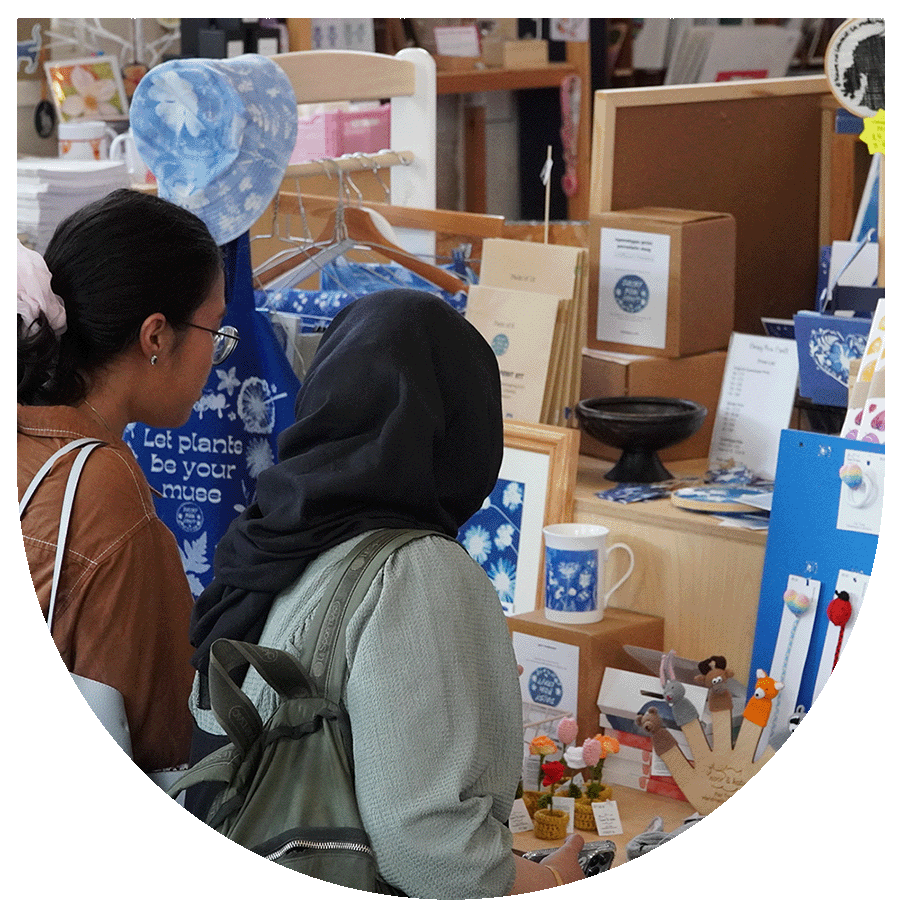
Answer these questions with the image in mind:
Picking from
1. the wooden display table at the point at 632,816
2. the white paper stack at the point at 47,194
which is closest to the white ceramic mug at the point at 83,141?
the white paper stack at the point at 47,194

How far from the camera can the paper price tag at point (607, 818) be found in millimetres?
1828

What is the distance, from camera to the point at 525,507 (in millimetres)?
2227

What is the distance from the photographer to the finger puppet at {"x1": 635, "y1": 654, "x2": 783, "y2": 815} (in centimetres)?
186

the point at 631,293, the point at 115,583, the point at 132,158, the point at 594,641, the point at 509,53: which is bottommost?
the point at 594,641

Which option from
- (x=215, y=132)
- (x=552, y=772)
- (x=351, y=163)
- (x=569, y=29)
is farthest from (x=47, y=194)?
(x=569, y=29)

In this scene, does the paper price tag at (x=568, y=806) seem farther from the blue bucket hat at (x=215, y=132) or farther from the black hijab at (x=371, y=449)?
the blue bucket hat at (x=215, y=132)

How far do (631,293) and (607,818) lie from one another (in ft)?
3.48

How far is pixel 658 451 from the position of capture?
7.57ft

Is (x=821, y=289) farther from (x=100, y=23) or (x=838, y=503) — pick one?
(x=100, y=23)

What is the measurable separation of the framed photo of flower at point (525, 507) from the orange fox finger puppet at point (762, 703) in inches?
17.5

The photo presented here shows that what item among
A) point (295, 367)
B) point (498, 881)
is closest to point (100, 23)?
point (295, 367)

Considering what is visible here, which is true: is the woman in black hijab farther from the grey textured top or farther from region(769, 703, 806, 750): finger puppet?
region(769, 703, 806, 750): finger puppet

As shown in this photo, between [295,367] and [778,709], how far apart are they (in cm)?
101

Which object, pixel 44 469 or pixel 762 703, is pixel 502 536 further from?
pixel 44 469
